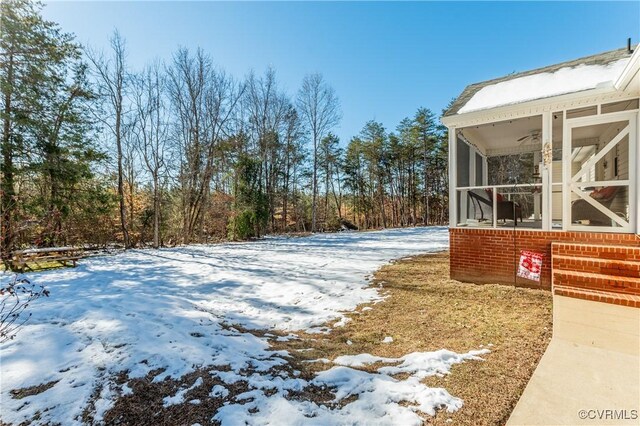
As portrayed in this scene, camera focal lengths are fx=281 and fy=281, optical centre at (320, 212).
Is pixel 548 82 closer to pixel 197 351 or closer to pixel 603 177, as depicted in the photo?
pixel 603 177

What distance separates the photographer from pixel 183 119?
50.0ft

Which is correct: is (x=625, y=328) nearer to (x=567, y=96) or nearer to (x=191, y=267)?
(x=567, y=96)

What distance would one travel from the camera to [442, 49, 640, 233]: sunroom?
4289 millimetres

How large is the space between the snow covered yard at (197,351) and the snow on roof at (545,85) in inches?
174

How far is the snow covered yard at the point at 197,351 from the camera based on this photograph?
2133 millimetres

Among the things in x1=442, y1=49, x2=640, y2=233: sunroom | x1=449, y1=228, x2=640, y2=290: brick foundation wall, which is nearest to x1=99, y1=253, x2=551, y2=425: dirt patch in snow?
x1=449, y1=228, x2=640, y2=290: brick foundation wall

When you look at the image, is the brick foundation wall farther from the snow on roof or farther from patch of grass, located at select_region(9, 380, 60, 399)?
patch of grass, located at select_region(9, 380, 60, 399)

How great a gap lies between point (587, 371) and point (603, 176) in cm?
790

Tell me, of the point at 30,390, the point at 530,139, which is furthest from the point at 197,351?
the point at 530,139

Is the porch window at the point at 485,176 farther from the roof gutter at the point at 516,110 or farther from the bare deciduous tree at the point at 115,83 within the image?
the bare deciduous tree at the point at 115,83

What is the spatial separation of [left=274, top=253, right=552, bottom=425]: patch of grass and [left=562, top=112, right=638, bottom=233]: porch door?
162 cm

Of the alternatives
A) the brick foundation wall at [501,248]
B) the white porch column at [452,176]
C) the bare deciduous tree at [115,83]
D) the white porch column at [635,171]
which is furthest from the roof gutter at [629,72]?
the bare deciduous tree at [115,83]

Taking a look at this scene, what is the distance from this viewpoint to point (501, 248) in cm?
511

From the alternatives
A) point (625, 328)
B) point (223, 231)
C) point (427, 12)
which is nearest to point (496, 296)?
point (625, 328)
